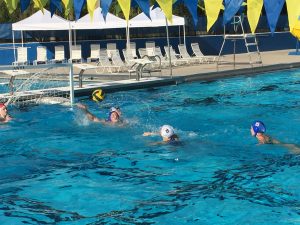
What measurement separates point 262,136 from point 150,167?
1.86 m

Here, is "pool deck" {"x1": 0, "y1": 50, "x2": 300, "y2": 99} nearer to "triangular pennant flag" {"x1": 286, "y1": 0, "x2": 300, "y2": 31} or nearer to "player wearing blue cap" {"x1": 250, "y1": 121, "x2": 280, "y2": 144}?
"player wearing blue cap" {"x1": 250, "y1": 121, "x2": 280, "y2": 144}

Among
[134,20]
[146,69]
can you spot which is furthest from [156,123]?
[134,20]

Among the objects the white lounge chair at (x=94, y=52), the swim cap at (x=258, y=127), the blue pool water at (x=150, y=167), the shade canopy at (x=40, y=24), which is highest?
the shade canopy at (x=40, y=24)

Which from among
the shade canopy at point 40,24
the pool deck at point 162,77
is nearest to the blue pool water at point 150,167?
the pool deck at point 162,77

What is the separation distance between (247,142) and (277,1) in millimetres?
6087

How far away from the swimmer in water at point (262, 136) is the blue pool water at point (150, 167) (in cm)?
14

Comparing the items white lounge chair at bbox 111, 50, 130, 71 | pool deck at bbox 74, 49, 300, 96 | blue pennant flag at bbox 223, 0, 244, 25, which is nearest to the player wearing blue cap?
blue pennant flag at bbox 223, 0, 244, 25

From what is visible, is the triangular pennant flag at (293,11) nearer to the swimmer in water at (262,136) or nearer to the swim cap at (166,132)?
the swimmer in water at (262,136)

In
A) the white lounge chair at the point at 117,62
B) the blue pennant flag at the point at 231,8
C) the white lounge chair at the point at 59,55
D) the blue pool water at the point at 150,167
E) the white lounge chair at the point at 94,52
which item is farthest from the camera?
the white lounge chair at the point at 94,52

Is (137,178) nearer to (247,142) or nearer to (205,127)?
(247,142)

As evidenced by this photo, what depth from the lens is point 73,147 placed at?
9.29m

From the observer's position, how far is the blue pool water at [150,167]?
594 centimetres

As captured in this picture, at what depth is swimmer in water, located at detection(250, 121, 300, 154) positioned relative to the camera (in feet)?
27.3

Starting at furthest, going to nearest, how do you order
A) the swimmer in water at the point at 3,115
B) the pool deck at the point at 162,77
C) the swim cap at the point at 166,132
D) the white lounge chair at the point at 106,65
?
the white lounge chair at the point at 106,65
the pool deck at the point at 162,77
the swimmer in water at the point at 3,115
the swim cap at the point at 166,132
